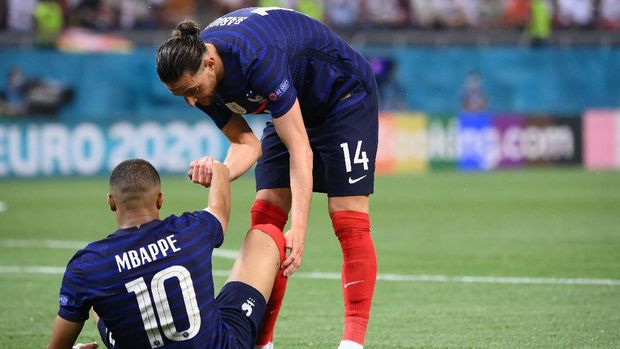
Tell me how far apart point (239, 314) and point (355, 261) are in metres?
1.01

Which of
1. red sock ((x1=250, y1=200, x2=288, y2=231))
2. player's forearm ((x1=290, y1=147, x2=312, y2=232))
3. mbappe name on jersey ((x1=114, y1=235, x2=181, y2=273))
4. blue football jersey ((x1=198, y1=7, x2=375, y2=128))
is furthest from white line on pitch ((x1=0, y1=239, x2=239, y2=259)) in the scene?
mbappe name on jersey ((x1=114, y1=235, x2=181, y2=273))

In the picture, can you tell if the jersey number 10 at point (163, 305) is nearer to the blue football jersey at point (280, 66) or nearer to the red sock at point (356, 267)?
the blue football jersey at point (280, 66)

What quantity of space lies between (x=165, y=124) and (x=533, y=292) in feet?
38.2

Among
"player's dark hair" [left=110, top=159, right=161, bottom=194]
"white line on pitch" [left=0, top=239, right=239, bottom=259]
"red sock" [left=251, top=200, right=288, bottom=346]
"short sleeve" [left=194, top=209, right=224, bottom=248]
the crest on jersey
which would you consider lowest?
"white line on pitch" [left=0, top=239, right=239, bottom=259]

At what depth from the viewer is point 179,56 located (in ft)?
15.3

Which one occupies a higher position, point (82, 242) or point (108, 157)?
point (82, 242)

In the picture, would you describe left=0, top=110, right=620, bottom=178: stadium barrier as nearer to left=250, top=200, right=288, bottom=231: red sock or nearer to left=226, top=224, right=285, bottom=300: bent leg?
left=250, top=200, right=288, bottom=231: red sock

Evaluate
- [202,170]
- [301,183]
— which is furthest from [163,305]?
[301,183]

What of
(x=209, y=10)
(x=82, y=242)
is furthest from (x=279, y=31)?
(x=209, y=10)

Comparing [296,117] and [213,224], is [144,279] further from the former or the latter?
[296,117]

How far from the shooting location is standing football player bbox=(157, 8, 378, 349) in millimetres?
4898

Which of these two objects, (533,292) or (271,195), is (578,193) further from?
(271,195)

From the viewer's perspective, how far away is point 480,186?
54.4ft

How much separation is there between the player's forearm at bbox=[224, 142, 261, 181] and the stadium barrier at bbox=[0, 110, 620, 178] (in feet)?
41.4
